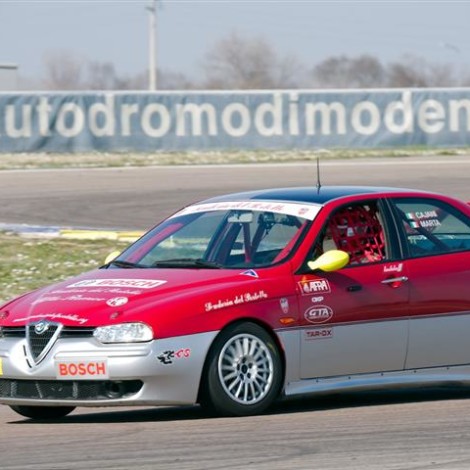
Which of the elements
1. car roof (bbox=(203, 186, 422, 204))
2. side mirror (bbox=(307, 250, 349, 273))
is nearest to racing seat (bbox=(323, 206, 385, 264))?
car roof (bbox=(203, 186, 422, 204))

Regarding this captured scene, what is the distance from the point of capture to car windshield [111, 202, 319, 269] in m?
8.22

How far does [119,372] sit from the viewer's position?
24.1 feet

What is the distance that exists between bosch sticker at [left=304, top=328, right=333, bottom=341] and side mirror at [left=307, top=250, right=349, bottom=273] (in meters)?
0.35

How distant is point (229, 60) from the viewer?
96.8 metres

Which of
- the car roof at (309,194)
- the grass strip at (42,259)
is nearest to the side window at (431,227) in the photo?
the car roof at (309,194)

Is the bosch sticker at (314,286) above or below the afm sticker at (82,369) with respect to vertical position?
above

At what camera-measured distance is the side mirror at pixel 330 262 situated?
8000 millimetres

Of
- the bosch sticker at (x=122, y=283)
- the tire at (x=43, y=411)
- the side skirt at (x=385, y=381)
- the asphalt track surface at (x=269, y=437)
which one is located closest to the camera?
the asphalt track surface at (x=269, y=437)

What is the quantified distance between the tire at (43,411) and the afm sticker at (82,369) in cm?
64

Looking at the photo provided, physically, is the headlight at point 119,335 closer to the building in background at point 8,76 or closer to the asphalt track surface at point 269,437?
the asphalt track surface at point 269,437

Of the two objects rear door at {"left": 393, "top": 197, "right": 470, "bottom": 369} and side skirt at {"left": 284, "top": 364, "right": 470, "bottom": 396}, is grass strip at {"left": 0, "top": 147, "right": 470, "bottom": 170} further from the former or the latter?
side skirt at {"left": 284, "top": 364, "right": 470, "bottom": 396}

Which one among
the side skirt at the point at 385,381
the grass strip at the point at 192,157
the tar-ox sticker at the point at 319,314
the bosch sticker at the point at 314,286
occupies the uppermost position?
the grass strip at the point at 192,157

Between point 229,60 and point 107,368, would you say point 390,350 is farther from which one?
point 229,60

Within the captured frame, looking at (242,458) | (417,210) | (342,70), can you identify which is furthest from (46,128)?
(342,70)
